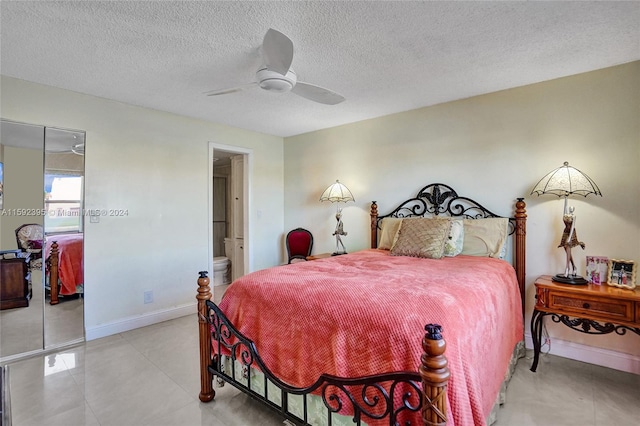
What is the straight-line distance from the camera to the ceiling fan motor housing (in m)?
2.12

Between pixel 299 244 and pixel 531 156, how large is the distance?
298 cm

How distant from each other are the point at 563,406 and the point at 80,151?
4374 millimetres

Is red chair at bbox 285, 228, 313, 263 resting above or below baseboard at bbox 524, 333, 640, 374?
above

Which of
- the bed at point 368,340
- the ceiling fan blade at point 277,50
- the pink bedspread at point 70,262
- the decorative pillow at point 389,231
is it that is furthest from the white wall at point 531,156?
the pink bedspread at point 70,262

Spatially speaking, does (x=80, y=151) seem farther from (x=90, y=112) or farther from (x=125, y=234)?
(x=125, y=234)

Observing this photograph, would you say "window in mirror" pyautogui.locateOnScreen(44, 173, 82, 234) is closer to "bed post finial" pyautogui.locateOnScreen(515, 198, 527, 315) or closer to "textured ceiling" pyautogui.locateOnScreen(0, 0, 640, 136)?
"textured ceiling" pyautogui.locateOnScreen(0, 0, 640, 136)

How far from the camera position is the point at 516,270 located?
2832 mm

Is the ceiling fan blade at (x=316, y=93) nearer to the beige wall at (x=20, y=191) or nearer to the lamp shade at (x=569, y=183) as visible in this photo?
the lamp shade at (x=569, y=183)

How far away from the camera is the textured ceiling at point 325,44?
1778 mm

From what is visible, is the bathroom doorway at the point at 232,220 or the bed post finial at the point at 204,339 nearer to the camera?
the bed post finial at the point at 204,339

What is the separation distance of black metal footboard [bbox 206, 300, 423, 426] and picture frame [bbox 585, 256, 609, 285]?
7.20 ft

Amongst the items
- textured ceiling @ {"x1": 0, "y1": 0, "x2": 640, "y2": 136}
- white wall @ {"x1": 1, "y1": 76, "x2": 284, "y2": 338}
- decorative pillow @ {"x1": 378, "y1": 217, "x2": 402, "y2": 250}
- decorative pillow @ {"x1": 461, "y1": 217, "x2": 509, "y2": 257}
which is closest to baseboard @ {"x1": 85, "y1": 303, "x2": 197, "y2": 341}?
white wall @ {"x1": 1, "y1": 76, "x2": 284, "y2": 338}

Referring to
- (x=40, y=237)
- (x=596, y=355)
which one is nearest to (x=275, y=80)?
(x=40, y=237)

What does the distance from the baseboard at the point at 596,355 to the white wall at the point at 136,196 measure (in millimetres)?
3778
